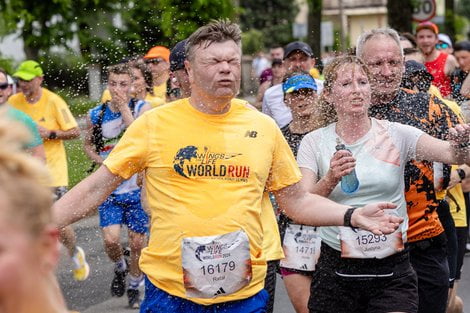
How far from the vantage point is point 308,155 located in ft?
18.1

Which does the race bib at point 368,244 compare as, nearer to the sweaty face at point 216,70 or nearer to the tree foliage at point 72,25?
the sweaty face at point 216,70

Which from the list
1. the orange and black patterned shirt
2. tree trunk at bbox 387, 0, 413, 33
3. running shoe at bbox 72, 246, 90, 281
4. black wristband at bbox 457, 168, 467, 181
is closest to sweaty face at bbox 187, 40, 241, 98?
the orange and black patterned shirt

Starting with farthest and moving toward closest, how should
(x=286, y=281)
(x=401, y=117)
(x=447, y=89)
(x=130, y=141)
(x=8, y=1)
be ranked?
(x=8, y=1), (x=447, y=89), (x=286, y=281), (x=401, y=117), (x=130, y=141)

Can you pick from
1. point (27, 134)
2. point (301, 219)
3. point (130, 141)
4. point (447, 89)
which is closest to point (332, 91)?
point (301, 219)

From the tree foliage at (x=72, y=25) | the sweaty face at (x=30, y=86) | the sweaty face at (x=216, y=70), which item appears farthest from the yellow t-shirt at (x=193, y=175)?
the tree foliage at (x=72, y=25)

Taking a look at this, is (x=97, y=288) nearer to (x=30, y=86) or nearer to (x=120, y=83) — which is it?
(x=120, y=83)

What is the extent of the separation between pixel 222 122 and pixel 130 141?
41 cm

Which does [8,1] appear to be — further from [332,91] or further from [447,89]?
[332,91]

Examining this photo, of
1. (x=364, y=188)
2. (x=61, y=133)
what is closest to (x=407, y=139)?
(x=364, y=188)

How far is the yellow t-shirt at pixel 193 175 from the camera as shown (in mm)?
4750

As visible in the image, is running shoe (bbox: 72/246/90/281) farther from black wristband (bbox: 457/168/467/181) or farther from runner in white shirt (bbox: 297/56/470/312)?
runner in white shirt (bbox: 297/56/470/312)

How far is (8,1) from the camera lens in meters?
26.2

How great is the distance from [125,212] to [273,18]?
51984 mm

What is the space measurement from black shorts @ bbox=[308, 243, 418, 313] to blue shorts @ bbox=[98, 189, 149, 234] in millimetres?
3991
